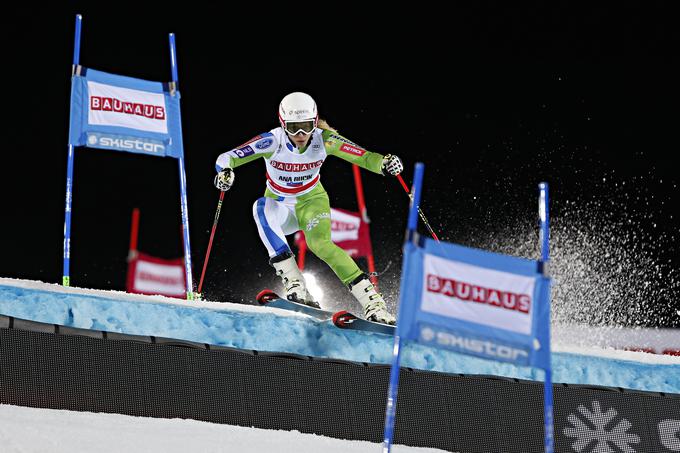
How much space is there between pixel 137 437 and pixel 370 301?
2091 millimetres

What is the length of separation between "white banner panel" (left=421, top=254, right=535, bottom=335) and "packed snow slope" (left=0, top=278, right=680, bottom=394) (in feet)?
5.95

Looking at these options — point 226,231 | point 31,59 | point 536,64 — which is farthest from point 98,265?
point 536,64

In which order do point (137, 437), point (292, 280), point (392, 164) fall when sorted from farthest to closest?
point (292, 280)
point (392, 164)
point (137, 437)

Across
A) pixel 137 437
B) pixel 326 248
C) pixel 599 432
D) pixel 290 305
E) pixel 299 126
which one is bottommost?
pixel 137 437

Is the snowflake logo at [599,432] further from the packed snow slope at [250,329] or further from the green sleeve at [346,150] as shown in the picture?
the green sleeve at [346,150]

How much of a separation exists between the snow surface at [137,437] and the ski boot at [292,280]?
1368 millimetres

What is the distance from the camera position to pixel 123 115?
6.43 metres

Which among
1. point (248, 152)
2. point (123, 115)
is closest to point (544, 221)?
point (248, 152)

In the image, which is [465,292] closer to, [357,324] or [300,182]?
[357,324]

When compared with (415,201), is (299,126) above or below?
above

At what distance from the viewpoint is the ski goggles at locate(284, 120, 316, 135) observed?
5.51 metres

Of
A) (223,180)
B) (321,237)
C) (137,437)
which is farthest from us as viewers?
(321,237)

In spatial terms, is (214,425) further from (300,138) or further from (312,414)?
(300,138)

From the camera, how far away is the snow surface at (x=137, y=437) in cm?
378
